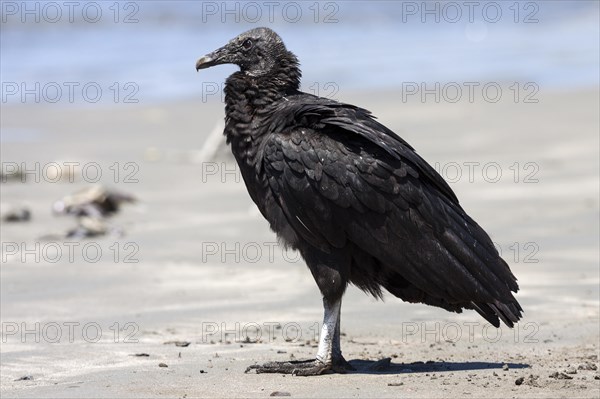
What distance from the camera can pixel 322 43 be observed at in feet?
72.8

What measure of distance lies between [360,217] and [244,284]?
2453 mm

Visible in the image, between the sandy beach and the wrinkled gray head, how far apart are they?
154 centimetres

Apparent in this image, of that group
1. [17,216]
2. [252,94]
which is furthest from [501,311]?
[17,216]

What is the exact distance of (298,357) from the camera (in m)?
→ 6.13

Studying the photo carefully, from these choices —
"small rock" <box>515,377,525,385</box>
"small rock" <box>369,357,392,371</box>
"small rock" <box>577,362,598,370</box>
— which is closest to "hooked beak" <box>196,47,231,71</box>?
"small rock" <box>369,357,392,371</box>

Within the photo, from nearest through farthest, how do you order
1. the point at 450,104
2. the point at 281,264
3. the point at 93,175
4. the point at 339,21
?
the point at 281,264, the point at 93,175, the point at 450,104, the point at 339,21

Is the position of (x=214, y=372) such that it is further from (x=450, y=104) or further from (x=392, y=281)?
(x=450, y=104)

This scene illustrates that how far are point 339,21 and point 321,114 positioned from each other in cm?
2109

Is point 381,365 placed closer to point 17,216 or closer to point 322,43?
point 17,216

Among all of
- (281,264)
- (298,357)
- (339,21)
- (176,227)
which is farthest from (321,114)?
(339,21)

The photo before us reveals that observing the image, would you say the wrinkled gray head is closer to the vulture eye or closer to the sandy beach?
the vulture eye

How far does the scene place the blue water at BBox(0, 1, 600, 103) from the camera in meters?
17.5

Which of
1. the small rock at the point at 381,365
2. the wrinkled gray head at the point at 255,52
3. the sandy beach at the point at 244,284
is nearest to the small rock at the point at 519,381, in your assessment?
the sandy beach at the point at 244,284

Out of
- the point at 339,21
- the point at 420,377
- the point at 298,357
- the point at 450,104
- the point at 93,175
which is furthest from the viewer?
the point at 339,21
